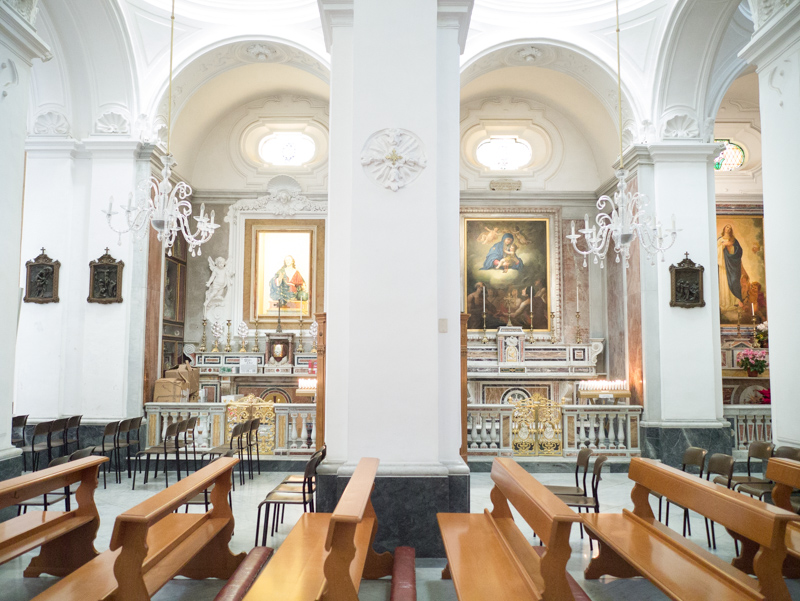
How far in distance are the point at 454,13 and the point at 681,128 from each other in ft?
20.8

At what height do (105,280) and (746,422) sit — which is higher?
(105,280)

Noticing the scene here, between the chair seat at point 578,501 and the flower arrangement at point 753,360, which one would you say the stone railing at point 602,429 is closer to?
the flower arrangement at point 753,360

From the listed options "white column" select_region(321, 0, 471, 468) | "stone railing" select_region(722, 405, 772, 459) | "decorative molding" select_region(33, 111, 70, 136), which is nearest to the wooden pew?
"white column" select_region(321, 0, 471, 468)

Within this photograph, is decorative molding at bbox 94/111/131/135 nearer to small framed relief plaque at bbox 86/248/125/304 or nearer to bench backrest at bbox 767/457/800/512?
small framed relief plaque at bbox 86/248/125/304

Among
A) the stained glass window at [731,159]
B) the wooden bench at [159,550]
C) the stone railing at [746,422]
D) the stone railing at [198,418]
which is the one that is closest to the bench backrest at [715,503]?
the wooden bench at [159,550]

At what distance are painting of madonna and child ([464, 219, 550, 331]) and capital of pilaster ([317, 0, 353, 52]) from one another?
816cm

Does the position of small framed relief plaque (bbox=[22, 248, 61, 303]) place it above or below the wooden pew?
above

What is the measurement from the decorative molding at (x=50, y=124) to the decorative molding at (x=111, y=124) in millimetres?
478

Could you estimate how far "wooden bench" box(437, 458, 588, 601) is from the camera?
2809 millimetres

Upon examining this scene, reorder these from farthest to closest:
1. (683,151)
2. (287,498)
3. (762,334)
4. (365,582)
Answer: (762,334), (683,151), (287,498), (365,582)

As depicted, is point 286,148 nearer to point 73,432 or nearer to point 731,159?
point 73,432

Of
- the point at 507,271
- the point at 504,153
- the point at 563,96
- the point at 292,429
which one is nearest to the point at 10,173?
the point at 292,429

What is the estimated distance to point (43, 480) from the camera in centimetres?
380

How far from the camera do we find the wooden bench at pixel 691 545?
2.89m
